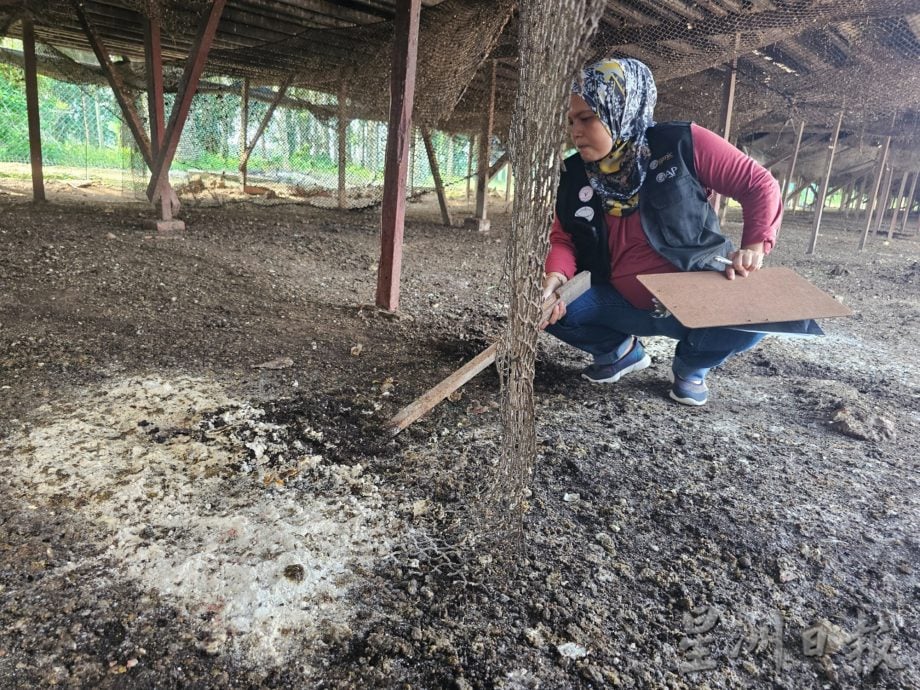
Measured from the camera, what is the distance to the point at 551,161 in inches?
37.4

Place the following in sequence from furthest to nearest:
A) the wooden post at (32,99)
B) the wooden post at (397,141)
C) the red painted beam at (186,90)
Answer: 1. the wooden post at (32,99)
2. the red painted beam at (186,90)
3. the wooden post at (397,141)

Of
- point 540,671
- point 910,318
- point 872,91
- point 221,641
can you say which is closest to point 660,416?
point 540,671

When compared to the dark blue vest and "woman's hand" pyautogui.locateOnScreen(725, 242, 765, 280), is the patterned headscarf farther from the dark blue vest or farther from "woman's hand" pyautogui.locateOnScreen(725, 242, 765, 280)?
"woman's hand" pyautogui.locateOnScreen(725, 242, 765, 280)

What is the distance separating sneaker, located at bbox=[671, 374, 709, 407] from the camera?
2.27m

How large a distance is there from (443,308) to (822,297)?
2089mm

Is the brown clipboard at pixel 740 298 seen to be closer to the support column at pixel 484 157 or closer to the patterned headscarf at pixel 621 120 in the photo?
the patterned headscarf at pixel 621 120

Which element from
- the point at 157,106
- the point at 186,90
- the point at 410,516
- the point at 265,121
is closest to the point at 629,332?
the point at 410,516

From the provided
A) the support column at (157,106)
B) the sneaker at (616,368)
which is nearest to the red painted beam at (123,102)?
the support column at (157,106)

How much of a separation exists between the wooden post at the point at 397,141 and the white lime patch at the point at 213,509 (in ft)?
4.64

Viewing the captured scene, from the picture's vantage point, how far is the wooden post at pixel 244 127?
863 centimetres

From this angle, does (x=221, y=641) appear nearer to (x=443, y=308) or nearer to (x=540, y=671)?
(x=540, y=671)

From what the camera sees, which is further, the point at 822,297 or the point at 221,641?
the point at 822,297

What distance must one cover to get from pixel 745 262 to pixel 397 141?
5.98 ft

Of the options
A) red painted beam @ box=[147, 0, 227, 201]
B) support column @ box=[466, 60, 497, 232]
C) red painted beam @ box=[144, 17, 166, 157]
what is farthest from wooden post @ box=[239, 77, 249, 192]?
red painted beam @ box=[147, 0, 227, 201]
